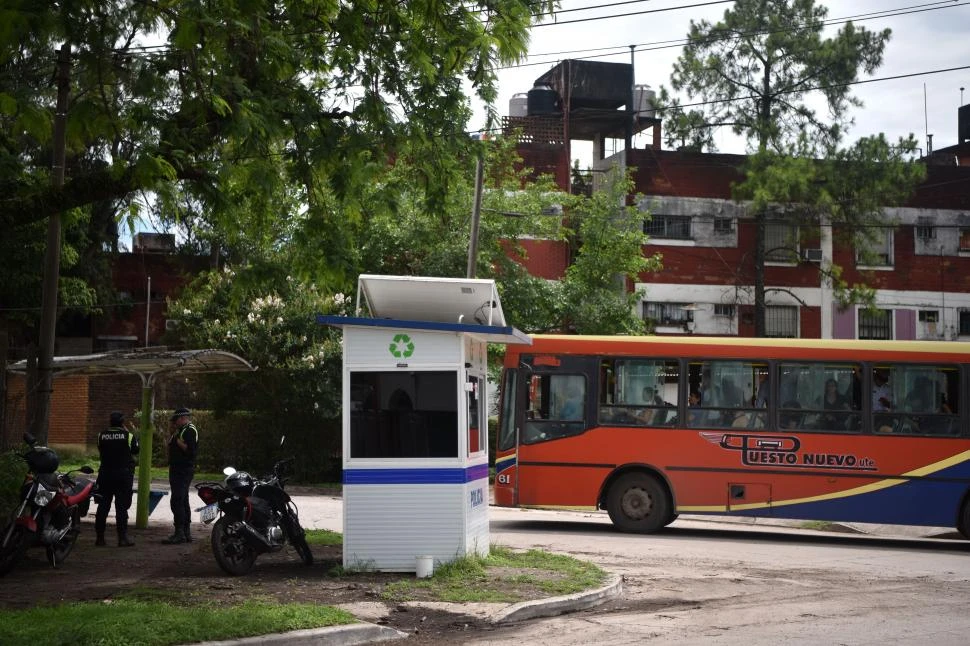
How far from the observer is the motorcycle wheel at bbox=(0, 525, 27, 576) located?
12.0 metres

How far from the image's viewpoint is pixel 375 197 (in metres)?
13.7

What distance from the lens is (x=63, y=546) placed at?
42.8 feet

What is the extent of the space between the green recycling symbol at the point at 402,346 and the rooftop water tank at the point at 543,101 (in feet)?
123

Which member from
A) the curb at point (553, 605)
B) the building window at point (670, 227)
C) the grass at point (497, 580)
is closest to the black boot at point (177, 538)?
the grass at point (497, 580)

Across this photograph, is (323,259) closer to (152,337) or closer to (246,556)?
(246,556)

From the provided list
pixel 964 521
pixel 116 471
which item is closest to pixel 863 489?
pixel 964 521

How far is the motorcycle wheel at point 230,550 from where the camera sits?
1197cm

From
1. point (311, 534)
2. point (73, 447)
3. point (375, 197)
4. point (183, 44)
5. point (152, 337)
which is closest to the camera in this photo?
point (183, 44)

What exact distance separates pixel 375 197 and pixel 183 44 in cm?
430

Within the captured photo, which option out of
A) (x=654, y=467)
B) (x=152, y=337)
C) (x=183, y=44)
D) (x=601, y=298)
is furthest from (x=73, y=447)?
(x=183, y=44)

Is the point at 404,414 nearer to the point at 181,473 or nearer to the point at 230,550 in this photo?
the point at 230,550

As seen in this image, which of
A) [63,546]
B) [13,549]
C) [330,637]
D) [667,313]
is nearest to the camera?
[330,637]

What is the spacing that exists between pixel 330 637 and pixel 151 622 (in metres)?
1.30

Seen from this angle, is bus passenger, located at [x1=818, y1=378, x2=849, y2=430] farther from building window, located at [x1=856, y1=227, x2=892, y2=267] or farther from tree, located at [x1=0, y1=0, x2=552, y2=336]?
building window, located at [x1=856, y1=227, x2=892, y2=267]
